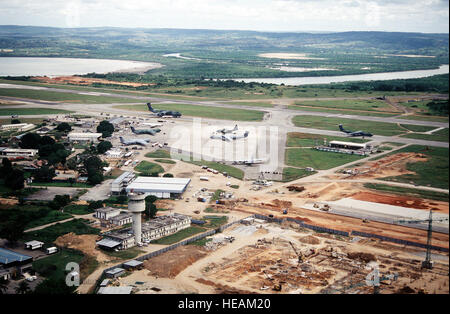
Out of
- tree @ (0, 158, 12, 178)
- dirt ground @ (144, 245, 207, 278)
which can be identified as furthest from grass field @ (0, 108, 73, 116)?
dirt ground @ (144, 245, 207, 278)

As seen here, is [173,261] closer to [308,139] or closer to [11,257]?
[11,257]

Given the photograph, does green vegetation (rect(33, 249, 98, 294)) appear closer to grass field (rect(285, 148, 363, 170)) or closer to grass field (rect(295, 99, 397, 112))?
grass field (rect(285, 148, 363, 170))

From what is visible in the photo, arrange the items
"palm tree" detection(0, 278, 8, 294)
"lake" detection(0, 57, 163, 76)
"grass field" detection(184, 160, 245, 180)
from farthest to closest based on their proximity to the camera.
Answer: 1. "lake" detection(0, 57, 163, 76)
2. "grass field" detection(184, 160, 245, 180)
3. "palm tree" detection(0, 278, 8, 294)

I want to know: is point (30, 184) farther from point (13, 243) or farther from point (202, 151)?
point (202, 151)

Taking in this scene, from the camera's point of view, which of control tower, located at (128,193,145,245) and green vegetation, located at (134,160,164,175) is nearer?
control tower, located at (128,193,145,245)
